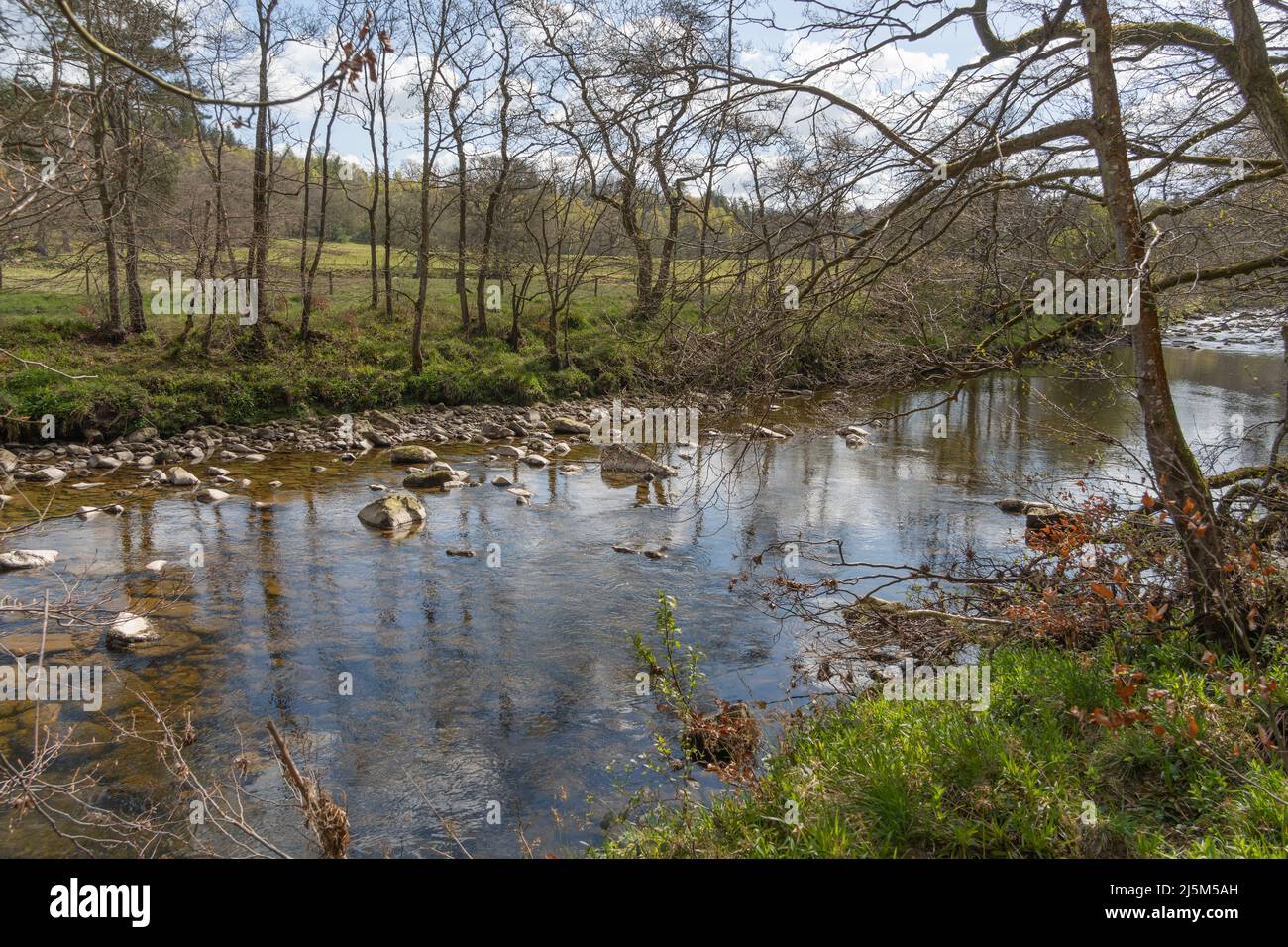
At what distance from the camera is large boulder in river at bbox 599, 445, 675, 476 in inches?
599

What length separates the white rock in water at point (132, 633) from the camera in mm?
7852

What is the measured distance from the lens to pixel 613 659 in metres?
7.75

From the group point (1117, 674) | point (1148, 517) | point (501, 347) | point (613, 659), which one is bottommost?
point (613, 659)

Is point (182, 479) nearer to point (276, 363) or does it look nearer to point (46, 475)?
point (46, 475)

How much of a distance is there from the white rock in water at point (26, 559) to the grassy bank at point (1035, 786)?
8.07m

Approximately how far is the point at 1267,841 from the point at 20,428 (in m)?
18.3

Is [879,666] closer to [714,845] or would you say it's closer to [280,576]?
[714,845]

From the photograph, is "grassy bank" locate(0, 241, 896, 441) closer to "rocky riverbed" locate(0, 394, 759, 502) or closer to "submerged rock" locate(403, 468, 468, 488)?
"rocky riverbed" locate(0, 394, 759, 502)

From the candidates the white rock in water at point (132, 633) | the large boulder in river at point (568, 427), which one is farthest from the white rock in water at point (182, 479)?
the large boulder in river at point (568, 427)

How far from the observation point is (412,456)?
52.7 ft

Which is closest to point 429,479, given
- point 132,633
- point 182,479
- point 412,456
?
point 412,456

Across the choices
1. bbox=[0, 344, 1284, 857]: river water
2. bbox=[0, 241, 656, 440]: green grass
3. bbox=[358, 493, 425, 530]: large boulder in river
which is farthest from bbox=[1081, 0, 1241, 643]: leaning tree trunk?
bbox=[0, 241, 656, 440]: green grass

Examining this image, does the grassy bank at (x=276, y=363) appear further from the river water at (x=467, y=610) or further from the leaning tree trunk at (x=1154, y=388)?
the leaning tree trunk at (x=1154, y=388)
